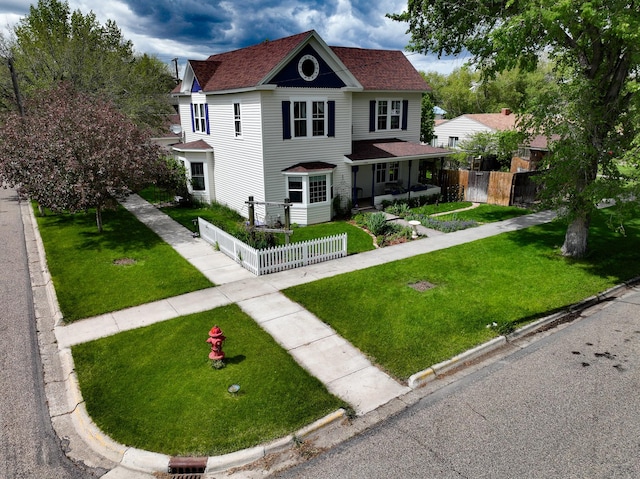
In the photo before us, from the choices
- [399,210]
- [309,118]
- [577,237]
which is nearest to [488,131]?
[399,210]

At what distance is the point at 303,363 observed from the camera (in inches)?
365

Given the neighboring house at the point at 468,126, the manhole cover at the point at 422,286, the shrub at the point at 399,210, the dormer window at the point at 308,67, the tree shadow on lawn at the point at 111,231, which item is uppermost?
the dormer window at the point at 308,67

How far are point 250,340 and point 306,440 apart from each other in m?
3.43

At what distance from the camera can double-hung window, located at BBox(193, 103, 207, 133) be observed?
24.7 m

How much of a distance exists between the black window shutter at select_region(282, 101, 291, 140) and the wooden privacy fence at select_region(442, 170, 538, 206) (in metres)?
11.1

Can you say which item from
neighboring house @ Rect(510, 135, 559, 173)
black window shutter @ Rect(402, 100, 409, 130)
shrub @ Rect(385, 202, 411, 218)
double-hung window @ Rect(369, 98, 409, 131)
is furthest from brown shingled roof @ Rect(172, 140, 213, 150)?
neighboring house @ Rect(510, 135, 559, 173)

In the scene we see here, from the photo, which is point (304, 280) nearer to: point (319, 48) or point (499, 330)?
point (499, 330)

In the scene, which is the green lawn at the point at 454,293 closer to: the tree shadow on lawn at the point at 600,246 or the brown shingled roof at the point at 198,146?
the tree shadow on lawn at the point at 600,246

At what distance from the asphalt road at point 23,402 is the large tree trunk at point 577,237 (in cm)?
1618

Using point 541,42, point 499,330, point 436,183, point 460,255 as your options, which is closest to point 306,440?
point 499,330

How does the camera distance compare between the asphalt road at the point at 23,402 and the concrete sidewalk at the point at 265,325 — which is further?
the concrete sidewalk at the point at 265,325

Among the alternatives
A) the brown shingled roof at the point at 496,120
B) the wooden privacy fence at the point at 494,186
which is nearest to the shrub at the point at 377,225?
the wooden privacy fence at the point at 494,186

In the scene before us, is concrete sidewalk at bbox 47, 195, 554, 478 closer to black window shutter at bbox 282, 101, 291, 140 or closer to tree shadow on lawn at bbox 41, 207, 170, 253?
tree shadow on lawn at bbox 41, 207, 170, 253

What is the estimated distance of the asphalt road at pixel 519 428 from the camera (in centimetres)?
645
